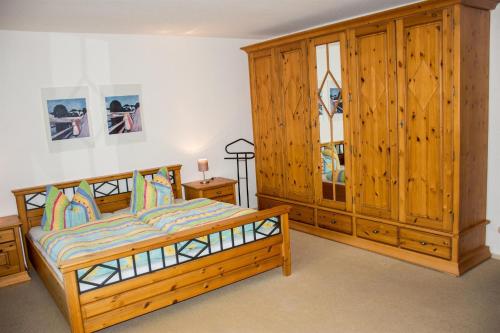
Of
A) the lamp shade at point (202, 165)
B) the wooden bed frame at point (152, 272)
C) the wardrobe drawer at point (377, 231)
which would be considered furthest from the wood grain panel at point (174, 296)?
the lamp shade at point (202, 165)

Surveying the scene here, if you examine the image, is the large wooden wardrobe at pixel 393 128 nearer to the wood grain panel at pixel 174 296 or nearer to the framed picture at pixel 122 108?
the wood grain panel at pixel 174 296

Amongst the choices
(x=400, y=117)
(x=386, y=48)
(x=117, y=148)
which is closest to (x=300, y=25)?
(x=386, y=48)

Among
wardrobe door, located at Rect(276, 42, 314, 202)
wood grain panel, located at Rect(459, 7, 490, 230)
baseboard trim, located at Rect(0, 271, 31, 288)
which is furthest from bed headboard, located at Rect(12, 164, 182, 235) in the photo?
wood grain panel, located at Rect(459, 7, 490, 230)

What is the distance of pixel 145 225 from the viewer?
427 cm

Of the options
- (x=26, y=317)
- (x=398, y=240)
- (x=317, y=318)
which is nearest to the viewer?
(x=317, y=318)

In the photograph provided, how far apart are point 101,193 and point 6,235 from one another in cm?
116

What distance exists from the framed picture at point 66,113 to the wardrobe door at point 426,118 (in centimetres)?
348

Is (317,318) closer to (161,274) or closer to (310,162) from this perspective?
(161,274)

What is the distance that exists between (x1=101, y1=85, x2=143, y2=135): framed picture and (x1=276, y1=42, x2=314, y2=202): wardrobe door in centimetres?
181

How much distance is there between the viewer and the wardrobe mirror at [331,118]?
188 inches

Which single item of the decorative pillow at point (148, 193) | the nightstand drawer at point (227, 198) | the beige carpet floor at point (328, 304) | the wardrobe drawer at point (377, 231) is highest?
the decorative pillow at point (148, 193)

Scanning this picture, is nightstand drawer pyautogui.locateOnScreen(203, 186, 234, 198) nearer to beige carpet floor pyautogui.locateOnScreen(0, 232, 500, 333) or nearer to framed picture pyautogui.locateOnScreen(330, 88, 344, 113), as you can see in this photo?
beige carpet floor pyautogui.locateOnScreen(0, 232, 500, 333)

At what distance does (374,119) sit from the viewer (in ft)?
14.6

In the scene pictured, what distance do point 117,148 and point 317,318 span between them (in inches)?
127
